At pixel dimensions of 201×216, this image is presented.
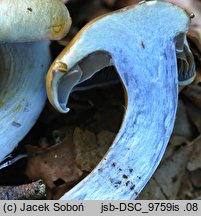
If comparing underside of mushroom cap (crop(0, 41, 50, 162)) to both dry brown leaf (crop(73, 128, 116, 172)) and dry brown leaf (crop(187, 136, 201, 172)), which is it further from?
dry brown leaf (crop(187, 136, 201, 172))

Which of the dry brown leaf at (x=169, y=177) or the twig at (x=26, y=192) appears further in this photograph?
the dry brown leaf at (x=169, y=177)

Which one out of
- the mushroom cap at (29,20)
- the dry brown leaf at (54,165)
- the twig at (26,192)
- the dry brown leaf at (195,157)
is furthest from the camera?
the dry brown leaf at (195,157)

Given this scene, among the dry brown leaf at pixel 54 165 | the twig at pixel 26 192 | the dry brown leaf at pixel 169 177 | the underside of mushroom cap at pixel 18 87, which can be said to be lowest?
the dry brown leaf at pixel 169 177

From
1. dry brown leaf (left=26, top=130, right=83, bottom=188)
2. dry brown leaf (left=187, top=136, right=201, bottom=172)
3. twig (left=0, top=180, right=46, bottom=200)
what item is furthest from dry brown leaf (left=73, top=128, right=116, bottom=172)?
dry brown leaf (left=187, top=136, right=201, bottom=172)

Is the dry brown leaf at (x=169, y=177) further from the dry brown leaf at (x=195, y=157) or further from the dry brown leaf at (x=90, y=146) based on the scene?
the dry brown leaf at (x=90, y=146)

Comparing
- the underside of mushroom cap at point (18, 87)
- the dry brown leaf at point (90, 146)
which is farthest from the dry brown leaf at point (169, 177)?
the underside of mushroom cap at point (18, 87)

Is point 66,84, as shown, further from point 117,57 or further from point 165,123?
point 165,123

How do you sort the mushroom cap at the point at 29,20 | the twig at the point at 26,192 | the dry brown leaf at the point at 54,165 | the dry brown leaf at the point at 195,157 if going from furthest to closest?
the dry brown leaf at the point at 195,157 → the dry brown leaf at the point at 54,165 → the twig at the point at 26,192 → the mushroom cap at the point at 29,20
